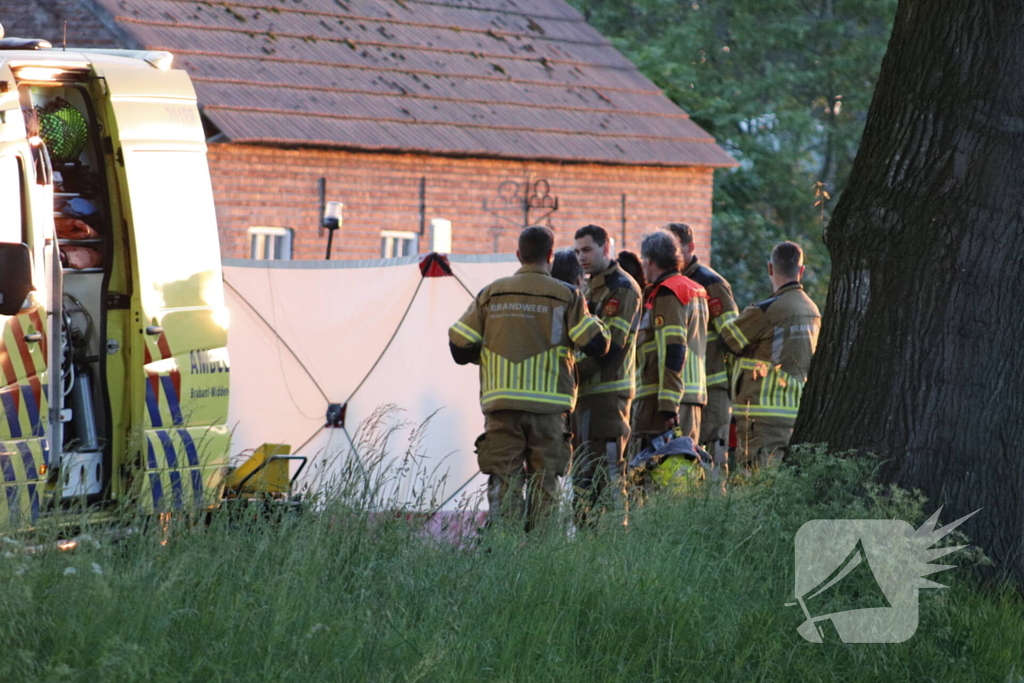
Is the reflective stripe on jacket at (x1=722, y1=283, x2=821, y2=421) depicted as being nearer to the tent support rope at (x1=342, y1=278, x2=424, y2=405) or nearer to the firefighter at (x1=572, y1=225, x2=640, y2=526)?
the firefighter at (x1=572, y1=225, x2=640, y2=526)

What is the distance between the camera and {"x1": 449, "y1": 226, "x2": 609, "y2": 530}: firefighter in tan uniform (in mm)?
8094

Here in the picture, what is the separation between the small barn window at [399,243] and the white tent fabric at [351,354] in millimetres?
7800

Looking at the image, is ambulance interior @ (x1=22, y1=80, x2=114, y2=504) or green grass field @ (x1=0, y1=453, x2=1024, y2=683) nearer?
green grass field @ (x1=0, y1=453, x2=1024, y2=683)

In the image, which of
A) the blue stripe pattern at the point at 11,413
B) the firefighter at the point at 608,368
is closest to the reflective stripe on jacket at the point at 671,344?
the firefighter at the point at 608,368

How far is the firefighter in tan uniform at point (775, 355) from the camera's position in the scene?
389 inches

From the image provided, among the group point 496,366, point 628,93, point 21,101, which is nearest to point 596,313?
point 496,366

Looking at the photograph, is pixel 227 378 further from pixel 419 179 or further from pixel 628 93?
pixel 628 93

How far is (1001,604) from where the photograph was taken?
6.56 meters

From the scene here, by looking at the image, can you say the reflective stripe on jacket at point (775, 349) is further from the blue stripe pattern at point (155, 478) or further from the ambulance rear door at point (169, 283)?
the blue stripe pattern at point (155, 478)

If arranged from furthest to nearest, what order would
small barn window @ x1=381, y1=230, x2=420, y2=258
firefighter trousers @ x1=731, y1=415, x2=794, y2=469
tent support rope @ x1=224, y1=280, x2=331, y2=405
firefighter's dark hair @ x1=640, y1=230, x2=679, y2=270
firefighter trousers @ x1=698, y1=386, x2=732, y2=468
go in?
small barn window @ x1=381, y1=230, x2=420, y2=258, firefighter trousers @ x1=698, y1=386, x2=732, y2=468, tent support rope @ x1=224, y1=280, x2=331, y2=405, firefighter trousers @ x1=731, y1=415, x2=794, y2=469, firefighter's dark hair @ x1=640, y1=230, x2=679, y2=270

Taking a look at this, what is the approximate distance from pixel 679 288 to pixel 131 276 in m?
3.44

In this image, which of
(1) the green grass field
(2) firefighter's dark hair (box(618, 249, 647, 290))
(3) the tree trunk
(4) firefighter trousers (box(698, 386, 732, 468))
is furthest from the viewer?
(4) firefighter trousers (box(698, 386, 732, 468))

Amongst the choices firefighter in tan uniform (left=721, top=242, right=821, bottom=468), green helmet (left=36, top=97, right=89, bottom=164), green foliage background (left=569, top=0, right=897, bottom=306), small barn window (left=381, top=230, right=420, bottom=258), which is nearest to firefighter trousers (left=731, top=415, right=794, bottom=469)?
firefighter in tan uniform (left=721, top=242, right=821, bottom=468)

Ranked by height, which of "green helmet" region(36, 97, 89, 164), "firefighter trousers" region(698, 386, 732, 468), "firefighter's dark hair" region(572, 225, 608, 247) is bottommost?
"firefighter trousers" region(698, 386, 732, 468)
